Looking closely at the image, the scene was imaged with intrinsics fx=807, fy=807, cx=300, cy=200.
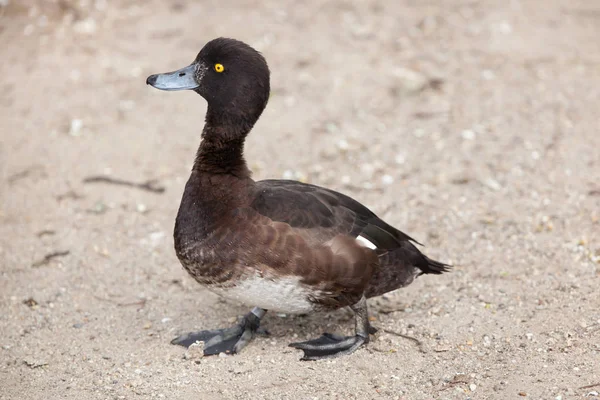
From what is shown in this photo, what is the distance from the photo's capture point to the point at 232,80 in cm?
407

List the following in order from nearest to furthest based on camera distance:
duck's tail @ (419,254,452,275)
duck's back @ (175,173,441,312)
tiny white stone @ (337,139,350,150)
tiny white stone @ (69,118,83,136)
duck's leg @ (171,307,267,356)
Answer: duck's back @ (175,173,441,312)
duck's leg @ (171,307,267,356)
duck's tail @ (419,254,452,275)
tiny white stone @ (337,139,350,150)
tiny white stone @ (69,118,83,136)

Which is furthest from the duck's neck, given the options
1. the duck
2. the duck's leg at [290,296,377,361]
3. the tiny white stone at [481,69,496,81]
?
the tiny white stone at [481,69,496,81]

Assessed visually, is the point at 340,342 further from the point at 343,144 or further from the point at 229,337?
the point at 343,144

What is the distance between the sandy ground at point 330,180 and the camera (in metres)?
4.07

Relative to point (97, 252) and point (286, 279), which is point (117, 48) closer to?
point (97, 252)

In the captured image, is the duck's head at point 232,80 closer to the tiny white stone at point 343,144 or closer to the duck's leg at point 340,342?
the duck's leg at point 340,342

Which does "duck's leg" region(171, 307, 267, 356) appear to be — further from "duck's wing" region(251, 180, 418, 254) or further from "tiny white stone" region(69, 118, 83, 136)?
"tiny white stone" region(69, 118, 83, 136)

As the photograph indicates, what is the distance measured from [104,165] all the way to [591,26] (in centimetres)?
513

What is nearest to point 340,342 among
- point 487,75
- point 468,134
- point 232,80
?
point 232,80

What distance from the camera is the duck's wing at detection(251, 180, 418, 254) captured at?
4035 millimetres

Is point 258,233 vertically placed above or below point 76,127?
above

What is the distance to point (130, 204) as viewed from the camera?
586cm

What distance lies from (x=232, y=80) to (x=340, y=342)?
1.48 m

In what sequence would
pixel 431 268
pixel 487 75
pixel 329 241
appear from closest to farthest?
pixel 329 241
pixel 431 268
pixel 487 75
